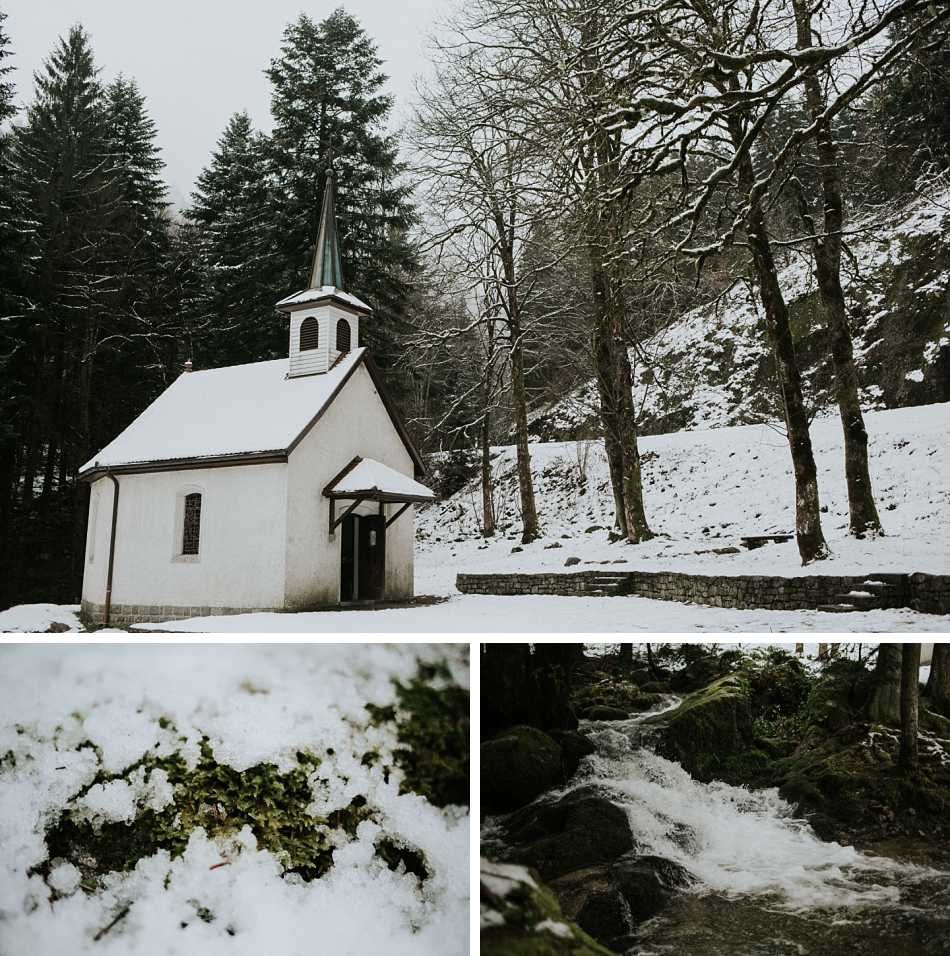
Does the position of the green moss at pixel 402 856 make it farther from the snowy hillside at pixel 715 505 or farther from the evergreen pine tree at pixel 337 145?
the evergreen pine tree at pixel 337 145

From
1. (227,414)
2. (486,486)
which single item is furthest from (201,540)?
(486,486)

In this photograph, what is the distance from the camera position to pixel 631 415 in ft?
12.1

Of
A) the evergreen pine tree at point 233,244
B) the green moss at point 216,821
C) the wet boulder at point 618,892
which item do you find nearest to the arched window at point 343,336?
the evergreen pine tree at point 233,244

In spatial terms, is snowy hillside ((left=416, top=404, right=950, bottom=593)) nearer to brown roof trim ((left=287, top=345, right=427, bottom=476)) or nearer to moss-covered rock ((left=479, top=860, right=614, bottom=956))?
brown roof trim ((left=287, top=345, right=427, bottom=476))

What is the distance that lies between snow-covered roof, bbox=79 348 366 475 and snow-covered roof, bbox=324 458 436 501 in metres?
0.30

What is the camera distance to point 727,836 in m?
2.80

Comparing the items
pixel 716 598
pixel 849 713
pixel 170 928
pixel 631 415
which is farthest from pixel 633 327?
pixel 170 928

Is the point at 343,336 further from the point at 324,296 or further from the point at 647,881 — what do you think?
the point at 647,881

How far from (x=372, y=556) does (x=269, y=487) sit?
0.56 metres

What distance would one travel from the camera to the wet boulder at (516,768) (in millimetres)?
2885

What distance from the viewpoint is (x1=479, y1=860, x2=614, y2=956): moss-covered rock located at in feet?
8.43

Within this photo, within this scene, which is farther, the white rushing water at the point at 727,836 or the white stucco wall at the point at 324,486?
the white stucco wall at the point at 324,486

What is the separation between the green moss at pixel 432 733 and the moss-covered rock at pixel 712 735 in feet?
2.28

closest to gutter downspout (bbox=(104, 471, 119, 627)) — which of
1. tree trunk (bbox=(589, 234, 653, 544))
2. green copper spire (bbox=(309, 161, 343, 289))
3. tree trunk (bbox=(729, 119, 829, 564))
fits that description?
green copper spire (bbox=(309, 161, 343, 289))
